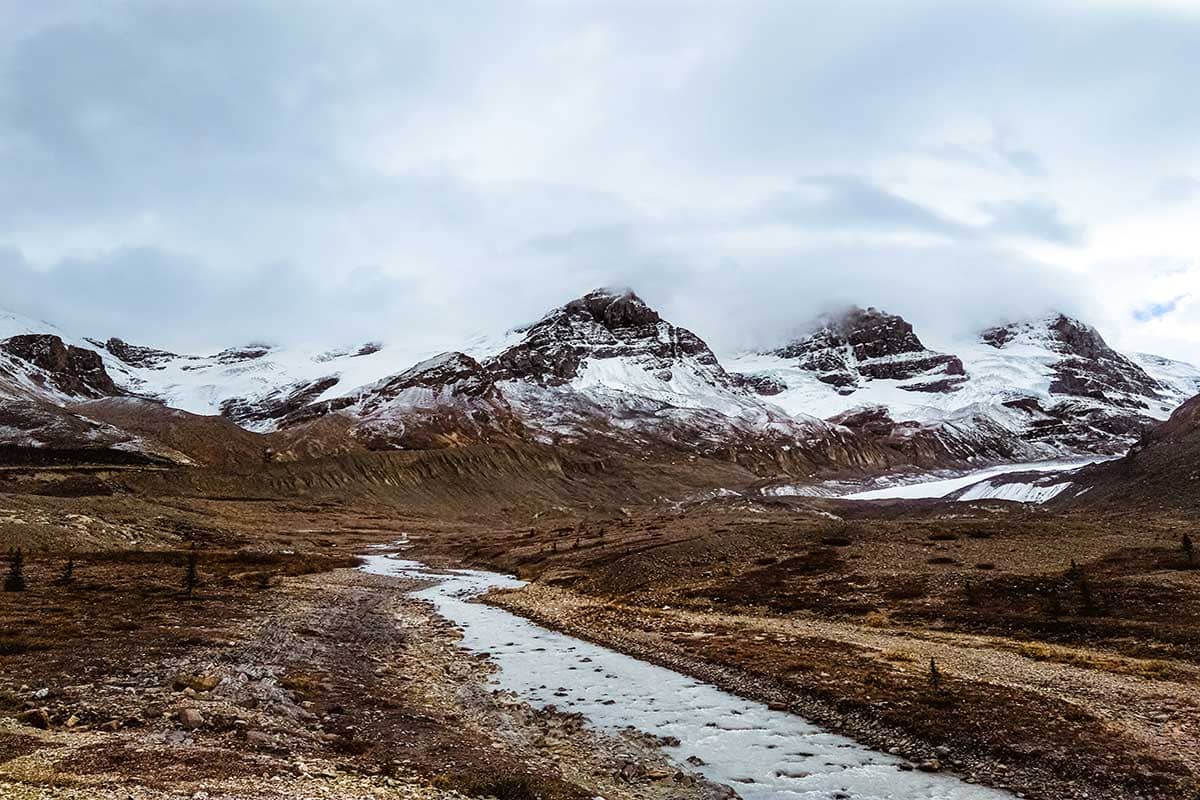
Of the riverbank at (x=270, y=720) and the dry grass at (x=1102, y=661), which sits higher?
the riverbank at (x=270, y=720)

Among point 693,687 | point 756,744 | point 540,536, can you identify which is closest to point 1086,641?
Answer: point 693,687

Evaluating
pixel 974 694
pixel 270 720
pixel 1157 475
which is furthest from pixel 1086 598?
pixel 1157 475

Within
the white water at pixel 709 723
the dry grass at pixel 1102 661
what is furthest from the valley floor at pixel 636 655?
the white water at pixel 709 723

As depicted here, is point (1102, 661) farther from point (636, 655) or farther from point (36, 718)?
point (36, 718)

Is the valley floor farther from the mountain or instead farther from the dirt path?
the mountain

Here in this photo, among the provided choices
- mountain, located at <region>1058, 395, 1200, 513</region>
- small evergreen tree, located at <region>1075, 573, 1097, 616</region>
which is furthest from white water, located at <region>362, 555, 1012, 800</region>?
mountain, located at <region>1058, 395, 1200, 513</region>

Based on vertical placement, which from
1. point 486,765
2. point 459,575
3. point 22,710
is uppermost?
point 22,710

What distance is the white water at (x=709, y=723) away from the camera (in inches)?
860

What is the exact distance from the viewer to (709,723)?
2820cm

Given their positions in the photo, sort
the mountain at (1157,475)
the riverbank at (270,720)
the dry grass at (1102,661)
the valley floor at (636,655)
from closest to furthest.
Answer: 1. the riverbank at (270,720)
2. the valley floor at (636,655)
3. the dry grass at (1102,661)
4. the mountain at (1157,475)

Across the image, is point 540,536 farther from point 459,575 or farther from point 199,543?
point 199,543

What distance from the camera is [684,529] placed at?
108125 millimetres

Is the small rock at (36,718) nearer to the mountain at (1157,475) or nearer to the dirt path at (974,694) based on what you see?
the dirt path at (974,694)

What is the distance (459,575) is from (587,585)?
2485cm
